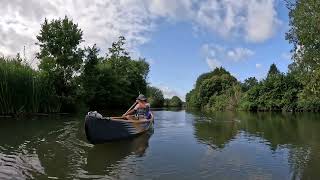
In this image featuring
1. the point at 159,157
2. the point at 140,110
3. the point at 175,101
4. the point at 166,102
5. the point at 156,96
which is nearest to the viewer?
the point at 159,157

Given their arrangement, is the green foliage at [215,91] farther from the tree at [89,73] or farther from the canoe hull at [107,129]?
the canoe hull at [107,129]

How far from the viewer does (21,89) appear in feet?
113

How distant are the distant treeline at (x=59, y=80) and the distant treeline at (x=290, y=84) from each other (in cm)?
2099

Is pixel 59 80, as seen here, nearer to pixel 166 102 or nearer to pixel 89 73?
pixel 89 73

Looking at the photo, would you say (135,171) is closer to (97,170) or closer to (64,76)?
(97,170)

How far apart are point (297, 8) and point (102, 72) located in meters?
42.9

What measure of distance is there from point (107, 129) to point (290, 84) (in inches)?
2030

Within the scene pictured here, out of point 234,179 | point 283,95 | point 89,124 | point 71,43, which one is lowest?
point 234,179

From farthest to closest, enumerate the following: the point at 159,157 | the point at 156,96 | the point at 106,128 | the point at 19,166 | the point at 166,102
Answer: the point at 166,102, the point at 156,96, the point at 106,128, the point at 159,157, the point at 19,166

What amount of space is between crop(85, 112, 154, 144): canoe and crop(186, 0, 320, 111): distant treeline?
36.8 ft

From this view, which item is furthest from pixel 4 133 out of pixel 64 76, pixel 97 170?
pixel 64 76

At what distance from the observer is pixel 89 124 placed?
16.3 m

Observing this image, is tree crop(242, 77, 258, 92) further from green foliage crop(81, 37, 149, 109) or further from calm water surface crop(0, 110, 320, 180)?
calm water surface crop(0, 110, 320, 180)

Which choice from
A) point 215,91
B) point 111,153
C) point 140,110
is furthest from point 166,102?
point 111,153
